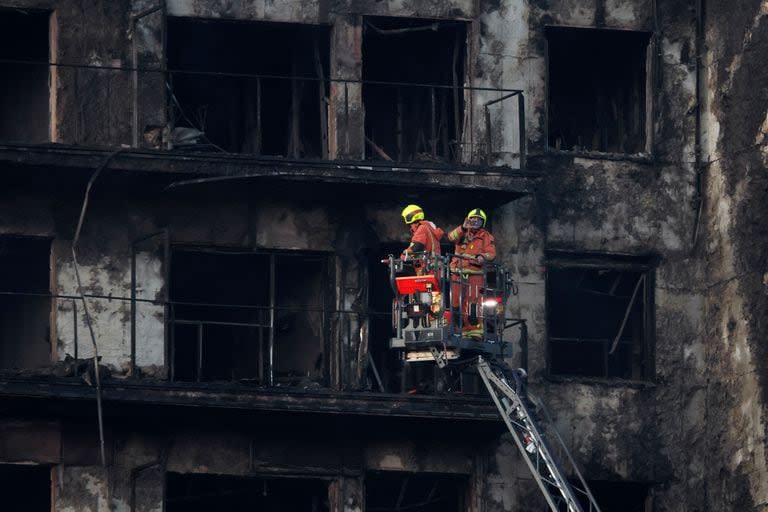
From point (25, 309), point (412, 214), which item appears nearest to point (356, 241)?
point (412, 214)

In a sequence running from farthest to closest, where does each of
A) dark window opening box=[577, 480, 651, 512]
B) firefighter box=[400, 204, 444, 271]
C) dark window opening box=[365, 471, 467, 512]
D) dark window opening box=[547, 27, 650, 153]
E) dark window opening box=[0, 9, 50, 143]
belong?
dark window opening box=[547, 27, 650, 153], dark window opening box=[0, 9, 50, 143], dark window opening box=[577, 480, 651, 512], dark window opening box=[365, 471, 467, 512], firefighter box=[400, 204, 444, 271]

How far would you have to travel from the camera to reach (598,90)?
42.9 meters

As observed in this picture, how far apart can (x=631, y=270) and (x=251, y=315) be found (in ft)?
17.6

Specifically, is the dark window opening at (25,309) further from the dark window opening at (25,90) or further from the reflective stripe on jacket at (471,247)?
the reflective stripe on jacket at (471,247)

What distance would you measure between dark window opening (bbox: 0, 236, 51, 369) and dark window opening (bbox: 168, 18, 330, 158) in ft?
9.23

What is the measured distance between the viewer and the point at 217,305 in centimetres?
3941

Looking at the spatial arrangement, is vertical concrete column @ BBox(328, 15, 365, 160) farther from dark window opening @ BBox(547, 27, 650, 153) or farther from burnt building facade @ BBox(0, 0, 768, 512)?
dark window opening @ BBox(547, 27, 650, 153)

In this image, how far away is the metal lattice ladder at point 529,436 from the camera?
125 ft

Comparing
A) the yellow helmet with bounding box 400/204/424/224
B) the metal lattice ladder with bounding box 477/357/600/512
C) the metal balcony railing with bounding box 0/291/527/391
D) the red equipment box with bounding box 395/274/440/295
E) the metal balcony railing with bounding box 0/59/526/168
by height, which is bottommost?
the metal lattice ladder with bounding box 477/357/600/512

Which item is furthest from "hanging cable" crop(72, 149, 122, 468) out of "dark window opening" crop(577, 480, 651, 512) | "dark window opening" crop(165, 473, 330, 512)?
"dark window opening" crop(577, 480, 651, 512)

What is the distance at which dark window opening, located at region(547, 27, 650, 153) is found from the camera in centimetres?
4250

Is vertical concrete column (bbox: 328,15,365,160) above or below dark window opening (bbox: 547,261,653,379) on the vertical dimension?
above

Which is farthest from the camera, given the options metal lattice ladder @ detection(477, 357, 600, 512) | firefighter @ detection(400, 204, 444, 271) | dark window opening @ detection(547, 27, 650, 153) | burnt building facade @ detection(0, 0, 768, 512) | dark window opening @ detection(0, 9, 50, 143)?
dark window opening @ detection(547, 27, 650, 153)

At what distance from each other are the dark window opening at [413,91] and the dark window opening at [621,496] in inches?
199
